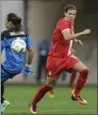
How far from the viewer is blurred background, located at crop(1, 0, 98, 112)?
26.8 m

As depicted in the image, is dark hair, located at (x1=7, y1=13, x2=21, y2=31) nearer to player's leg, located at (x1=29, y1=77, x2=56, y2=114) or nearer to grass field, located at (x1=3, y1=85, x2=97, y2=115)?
player's leg, located at (x1=29, y1=77, x2=56, y2=114)

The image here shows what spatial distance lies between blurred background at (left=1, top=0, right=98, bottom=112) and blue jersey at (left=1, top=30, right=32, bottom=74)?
50.4ft

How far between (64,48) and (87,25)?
15.3m

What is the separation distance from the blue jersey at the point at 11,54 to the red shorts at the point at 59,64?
87cm

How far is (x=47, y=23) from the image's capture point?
27422 mm

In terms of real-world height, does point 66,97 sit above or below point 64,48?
below

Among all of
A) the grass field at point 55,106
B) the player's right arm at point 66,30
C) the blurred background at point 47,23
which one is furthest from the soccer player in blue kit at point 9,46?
the blurred background at point 47,23

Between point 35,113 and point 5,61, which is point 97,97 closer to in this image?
point 35,113

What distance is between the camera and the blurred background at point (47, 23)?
26.8m

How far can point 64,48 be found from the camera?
1184 centimetres

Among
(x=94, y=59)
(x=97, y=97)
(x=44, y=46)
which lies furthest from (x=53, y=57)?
(x=94, y=59)

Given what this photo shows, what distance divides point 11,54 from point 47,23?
54.1ft

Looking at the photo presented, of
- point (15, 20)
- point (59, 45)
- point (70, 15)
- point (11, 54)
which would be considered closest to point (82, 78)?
point (59, 45)

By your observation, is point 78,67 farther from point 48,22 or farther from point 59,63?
point 48,22
